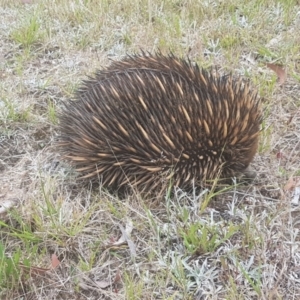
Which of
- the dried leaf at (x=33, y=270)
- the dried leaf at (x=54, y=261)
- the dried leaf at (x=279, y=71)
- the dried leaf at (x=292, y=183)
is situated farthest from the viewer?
the dried leaf at (x=279, y=71)

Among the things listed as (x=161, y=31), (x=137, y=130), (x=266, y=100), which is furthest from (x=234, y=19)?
(x=137, y=130)

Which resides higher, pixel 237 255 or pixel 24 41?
pixel 24 41

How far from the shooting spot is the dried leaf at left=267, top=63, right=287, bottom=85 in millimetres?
2783

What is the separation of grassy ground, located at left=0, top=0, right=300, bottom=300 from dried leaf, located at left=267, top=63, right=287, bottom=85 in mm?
16

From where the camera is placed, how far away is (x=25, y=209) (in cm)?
192

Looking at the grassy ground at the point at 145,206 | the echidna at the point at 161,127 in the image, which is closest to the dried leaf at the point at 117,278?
the grassy ground at the point at 145,206

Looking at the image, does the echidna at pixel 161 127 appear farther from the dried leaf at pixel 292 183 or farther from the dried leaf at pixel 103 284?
the dried leaf at pixel 103 284

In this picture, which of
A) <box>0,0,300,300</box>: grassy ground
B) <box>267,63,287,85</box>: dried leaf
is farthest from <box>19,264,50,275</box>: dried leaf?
Result: <box>267,63,287,85</box>: dried leaf

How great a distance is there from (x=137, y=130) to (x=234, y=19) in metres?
1.64

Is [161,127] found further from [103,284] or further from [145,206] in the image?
[103,284]

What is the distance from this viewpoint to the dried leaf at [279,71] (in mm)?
2783

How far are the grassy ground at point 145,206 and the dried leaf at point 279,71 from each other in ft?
0.05

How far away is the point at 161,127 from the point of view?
1970 mm

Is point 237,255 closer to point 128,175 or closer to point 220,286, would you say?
point 220,286
